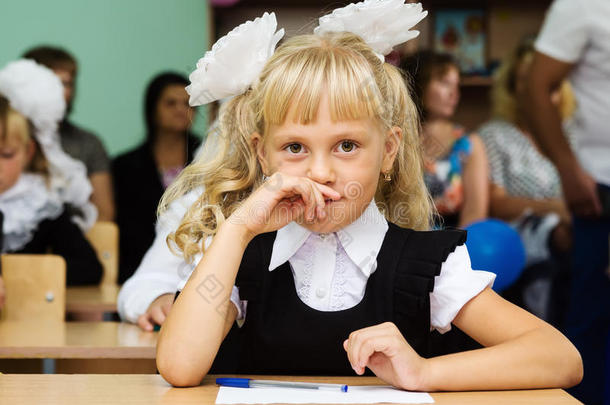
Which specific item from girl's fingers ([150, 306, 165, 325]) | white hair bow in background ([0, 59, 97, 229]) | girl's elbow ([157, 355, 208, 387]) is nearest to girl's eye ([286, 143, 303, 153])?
girl's elbow ([157, 355, 208, 387])

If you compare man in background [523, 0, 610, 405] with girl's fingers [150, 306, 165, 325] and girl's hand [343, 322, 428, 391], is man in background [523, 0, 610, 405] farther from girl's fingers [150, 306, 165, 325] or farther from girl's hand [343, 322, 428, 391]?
girl's hand [343, 322, 428, 391]

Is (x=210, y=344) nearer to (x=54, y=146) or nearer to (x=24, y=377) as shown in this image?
(x=24, y=377)

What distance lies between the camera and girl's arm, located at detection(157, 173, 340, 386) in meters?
1.32

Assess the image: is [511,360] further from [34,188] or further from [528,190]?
[528,190]

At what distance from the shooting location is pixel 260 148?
156 cm

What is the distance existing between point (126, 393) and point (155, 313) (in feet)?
2.37

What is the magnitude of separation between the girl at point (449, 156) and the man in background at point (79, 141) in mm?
1703

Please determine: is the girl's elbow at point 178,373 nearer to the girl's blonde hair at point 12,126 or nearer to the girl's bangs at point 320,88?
the girl's bangs at point 320,88

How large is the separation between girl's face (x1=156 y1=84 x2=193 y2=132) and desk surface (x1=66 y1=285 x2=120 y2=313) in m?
1.86

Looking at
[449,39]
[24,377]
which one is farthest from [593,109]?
[449,39]

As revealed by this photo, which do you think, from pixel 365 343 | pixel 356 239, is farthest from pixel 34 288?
pixel 365 343

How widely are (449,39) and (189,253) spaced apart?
4.30 meters

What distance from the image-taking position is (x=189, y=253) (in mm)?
1642

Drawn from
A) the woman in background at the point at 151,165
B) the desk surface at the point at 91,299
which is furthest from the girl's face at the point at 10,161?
the woman in background at the point at 151,165
